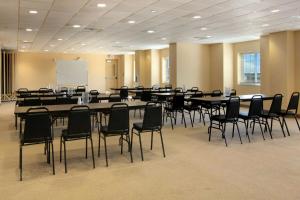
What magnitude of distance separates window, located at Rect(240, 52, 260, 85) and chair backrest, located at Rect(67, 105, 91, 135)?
9.56 metres

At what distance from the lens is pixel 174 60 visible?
12.8 meters

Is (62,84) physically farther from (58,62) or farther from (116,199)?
(116,199)

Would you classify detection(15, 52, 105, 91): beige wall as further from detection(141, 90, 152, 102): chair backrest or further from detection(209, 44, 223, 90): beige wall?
detection(141, 90, 152, 102): chair backrest

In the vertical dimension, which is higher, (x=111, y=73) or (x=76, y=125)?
(x=111, y=73)

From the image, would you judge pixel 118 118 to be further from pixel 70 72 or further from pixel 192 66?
pixel 70 72

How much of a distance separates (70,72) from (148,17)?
12659mm

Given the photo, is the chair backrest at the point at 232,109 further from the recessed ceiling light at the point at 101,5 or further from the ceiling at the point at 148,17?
the recessed ceiling light at the point at 101,5

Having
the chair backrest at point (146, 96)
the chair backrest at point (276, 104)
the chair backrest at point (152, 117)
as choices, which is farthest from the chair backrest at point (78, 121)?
the chair backrest at point (146, 96)

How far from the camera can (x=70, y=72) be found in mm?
18797

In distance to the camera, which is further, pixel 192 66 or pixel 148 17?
pixel 192 66

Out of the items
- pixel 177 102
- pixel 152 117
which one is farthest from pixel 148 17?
pixel 152 117

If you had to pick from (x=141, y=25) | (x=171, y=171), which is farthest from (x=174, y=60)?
(x=171, y=171)

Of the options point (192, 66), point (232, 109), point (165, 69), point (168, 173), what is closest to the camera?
point (168, 173)

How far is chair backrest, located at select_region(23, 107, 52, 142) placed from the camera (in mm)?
3793
